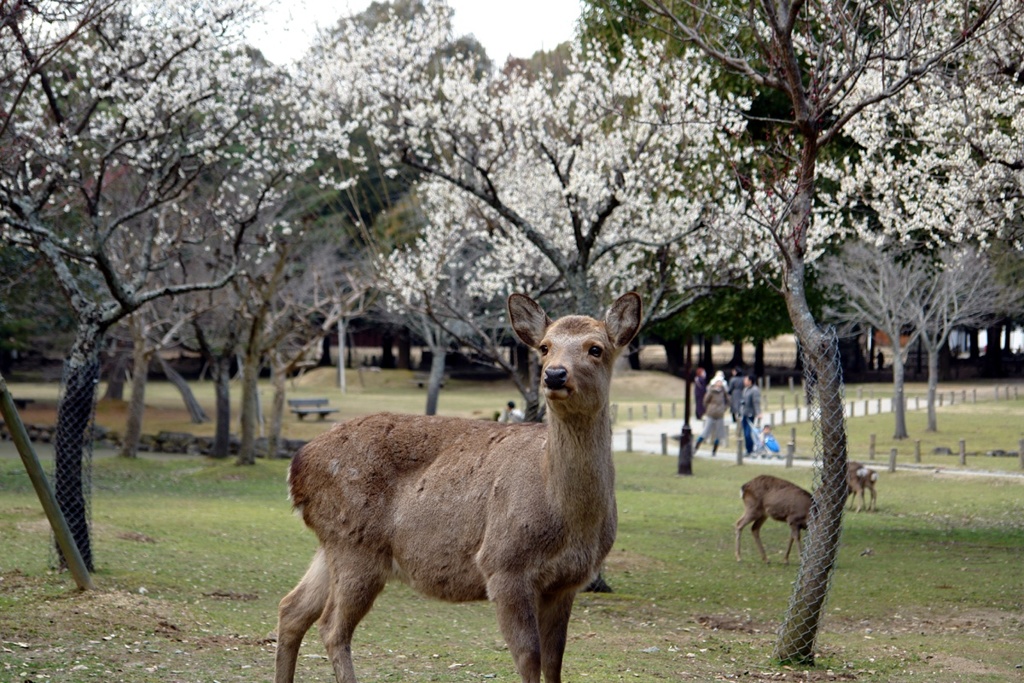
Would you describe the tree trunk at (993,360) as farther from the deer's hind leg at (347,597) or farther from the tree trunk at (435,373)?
the deer's hind leg at (347,597)

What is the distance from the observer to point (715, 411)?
3036 cm

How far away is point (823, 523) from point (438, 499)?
3396mm

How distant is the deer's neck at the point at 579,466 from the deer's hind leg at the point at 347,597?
3.97ft

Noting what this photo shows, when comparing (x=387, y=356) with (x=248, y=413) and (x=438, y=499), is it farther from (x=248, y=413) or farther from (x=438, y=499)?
(x=438, y=499)

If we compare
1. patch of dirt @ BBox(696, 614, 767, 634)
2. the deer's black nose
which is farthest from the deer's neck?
patch of dirt @ BBox(696, 614, 767, 634)

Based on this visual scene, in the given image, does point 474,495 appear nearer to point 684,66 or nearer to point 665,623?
point 665,623

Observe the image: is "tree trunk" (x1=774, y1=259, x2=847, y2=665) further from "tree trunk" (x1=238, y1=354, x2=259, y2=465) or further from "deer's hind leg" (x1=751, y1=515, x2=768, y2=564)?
"tree trunk" (x1=238, y1=354, x2=259, y2=465)

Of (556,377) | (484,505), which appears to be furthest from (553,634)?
(556,377)

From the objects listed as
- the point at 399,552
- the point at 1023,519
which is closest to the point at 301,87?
the point at 1023,519

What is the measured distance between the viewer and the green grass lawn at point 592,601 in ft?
26.8

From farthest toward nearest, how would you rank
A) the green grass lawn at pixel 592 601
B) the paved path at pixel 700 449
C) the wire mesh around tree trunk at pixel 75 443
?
the paved path at pixel 700 449 → the wire mesh around tree trunk at pixel 75 443 → the green grass lawn at pixel 592 601

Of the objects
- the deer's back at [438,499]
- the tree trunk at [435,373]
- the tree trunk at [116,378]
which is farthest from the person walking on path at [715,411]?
the deer's back at [438,499]

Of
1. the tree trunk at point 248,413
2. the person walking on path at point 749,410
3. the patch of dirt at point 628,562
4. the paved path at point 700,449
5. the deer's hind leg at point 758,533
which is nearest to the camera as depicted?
the patch of dirt at point 628,562

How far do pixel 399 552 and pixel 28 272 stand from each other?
1853 cm
